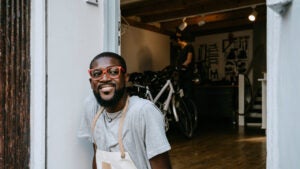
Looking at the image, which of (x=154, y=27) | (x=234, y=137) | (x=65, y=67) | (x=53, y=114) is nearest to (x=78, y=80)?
(x=65, y=67)

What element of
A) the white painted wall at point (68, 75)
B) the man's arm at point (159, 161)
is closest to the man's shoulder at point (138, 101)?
the man's arm at point (159, 161)

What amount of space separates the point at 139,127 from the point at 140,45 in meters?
7.56

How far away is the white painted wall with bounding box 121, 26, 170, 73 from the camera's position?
8820mm

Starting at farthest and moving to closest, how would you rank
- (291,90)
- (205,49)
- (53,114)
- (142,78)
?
(205,49), (142,78), (53,114), (291,90)

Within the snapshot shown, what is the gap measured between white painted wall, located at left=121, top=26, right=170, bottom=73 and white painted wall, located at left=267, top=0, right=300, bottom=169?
6.48m

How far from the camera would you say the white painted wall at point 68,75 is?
7.69 ft

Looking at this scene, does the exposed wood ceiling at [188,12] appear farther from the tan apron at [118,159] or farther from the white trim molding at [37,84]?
the tan apron at [118,159]

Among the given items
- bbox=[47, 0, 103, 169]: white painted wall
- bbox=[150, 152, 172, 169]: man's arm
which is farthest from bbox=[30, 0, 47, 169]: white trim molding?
bbox=[150, 152, 172, 169]: man's arm

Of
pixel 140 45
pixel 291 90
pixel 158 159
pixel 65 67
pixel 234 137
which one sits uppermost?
pixel 140 45

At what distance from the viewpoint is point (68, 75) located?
96.7 inches

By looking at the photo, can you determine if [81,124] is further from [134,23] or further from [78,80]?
[134,23]

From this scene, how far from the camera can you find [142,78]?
20.5 feet

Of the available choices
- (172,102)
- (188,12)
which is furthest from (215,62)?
(172,102)

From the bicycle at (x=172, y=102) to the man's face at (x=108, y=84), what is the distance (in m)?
3.81
